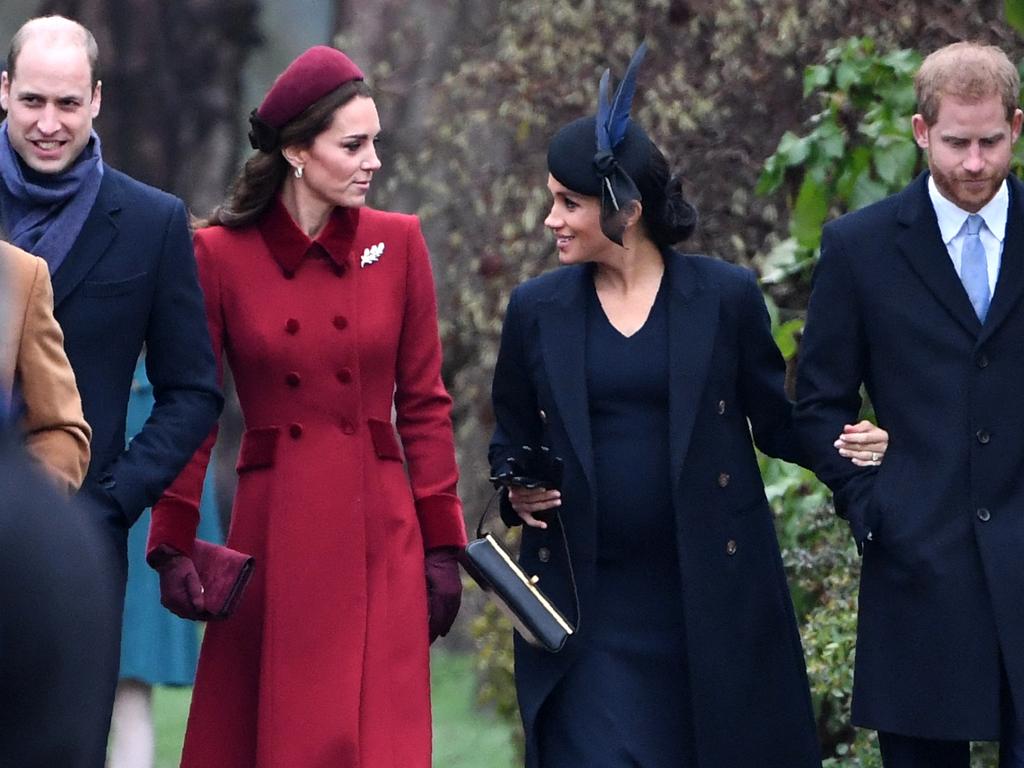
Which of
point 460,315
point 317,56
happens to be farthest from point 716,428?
point 460,315

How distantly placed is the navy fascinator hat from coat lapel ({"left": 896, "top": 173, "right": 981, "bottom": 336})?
590mm

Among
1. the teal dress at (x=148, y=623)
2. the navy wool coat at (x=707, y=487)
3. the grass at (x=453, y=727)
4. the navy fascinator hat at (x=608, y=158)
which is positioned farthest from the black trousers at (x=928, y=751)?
the grass at (x=453, y=727)

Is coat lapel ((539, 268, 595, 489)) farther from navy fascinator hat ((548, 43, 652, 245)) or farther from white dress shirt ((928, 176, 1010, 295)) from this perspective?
white dress shirt ((928, 176, 1010, 295))

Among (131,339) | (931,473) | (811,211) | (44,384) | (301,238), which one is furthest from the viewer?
(811,211)

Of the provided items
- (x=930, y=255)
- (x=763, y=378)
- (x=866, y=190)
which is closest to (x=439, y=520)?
(x=763, y=378)

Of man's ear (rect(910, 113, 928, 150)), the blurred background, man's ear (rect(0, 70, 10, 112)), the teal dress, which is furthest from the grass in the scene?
man's ear (rect(910, 113, 928, 150))

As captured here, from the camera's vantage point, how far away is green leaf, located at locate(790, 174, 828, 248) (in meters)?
7.47

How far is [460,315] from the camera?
10656mm

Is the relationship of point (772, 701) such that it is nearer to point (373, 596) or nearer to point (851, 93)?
point (373, 596)

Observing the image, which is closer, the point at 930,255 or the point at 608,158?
the point at 930,255

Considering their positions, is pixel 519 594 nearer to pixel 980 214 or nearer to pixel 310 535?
pixel 310 535

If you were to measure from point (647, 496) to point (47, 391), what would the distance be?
4.39 ft

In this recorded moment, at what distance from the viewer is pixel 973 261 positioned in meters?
5.27

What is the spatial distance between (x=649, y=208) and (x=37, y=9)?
33.4 feet
